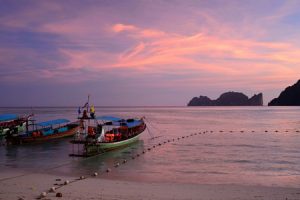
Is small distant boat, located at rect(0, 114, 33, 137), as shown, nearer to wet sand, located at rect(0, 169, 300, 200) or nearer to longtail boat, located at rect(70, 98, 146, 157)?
longtail boat, located at rect(70, 98, 146, 157)

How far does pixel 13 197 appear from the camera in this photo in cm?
1500

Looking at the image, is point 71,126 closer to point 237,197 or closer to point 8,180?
point 8,180

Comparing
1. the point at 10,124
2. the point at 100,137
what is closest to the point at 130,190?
the point at 100,137

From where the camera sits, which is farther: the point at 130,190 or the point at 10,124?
the point at 10,124

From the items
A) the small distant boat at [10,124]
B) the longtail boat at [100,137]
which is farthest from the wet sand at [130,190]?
the small distant boat at [10,124]

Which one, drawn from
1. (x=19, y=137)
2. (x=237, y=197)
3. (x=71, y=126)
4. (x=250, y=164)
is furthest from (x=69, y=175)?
(x=71, y=126)

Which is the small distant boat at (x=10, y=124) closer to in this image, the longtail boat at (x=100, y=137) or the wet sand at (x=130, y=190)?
the longtail boat at (x=100, y=137)

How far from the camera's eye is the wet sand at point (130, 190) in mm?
15266

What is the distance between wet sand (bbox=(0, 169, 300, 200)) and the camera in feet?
50.1

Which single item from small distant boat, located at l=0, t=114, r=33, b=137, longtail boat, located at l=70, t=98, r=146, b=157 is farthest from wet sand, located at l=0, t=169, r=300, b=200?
small distant boat, located at l=0, t=114, r=33, b=137

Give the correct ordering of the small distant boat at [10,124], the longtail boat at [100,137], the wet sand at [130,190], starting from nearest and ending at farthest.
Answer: the wet sand at [130,190] < the longtail boat at [100,137] < the small distant boat at [10,124]

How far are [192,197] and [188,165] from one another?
1105cm

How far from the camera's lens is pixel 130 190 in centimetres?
1647

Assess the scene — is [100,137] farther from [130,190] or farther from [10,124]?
[10,124]
